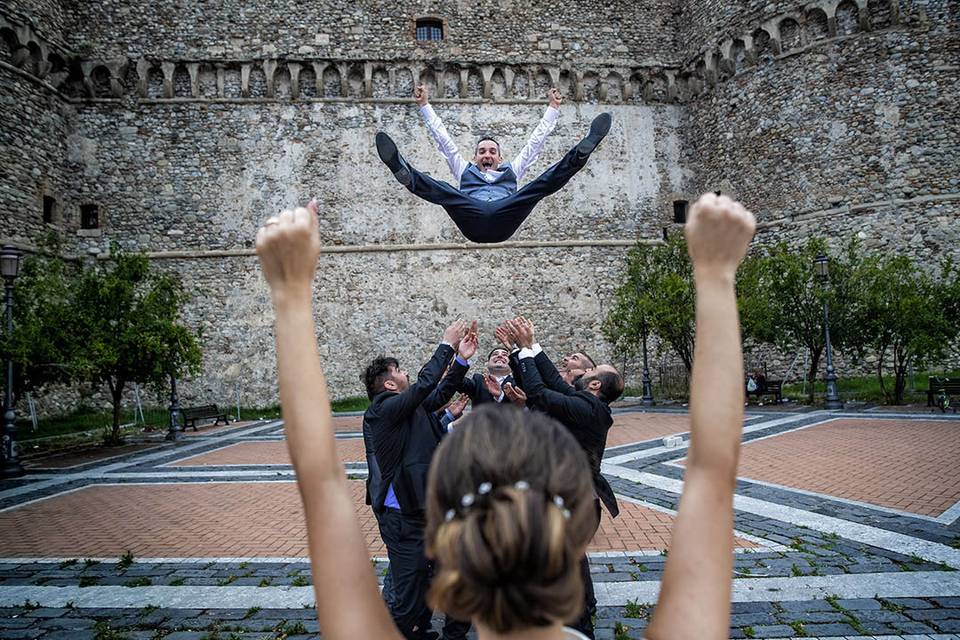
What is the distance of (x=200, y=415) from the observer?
16.6 meters

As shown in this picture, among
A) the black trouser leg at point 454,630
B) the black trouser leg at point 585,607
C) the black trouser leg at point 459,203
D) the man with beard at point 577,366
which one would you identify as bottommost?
the black trouser leg at point 454,630

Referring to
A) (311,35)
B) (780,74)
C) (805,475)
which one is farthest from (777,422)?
(311,35)

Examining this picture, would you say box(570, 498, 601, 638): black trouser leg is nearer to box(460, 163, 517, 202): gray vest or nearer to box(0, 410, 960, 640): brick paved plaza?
box(0, 410, 960, 640): brick paved plaza

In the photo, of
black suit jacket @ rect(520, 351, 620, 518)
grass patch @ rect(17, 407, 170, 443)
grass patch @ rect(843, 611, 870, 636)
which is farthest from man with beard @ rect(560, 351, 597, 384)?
grass patch @ rect(17, 407, 170, 443)

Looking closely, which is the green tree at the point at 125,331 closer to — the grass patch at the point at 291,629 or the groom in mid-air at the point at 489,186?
the grass patch at the point at 291,629

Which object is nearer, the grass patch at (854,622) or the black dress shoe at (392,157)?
the grass patch at (854,622)

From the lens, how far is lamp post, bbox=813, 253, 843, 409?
47.6 feet

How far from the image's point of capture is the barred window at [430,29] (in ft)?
71.1

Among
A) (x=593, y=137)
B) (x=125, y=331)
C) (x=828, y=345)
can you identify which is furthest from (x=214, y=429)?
(x=828, y=345)

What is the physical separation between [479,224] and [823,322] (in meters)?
14.1

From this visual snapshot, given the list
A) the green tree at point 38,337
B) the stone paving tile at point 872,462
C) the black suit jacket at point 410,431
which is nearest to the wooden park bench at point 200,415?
the green tree at point 38,337

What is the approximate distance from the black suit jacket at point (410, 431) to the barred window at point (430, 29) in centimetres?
2100

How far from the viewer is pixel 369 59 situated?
20906 millimetres

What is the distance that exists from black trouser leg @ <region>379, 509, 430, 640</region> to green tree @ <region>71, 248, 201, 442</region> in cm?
1029
